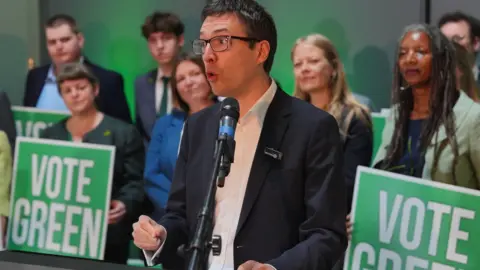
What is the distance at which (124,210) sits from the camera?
408cm

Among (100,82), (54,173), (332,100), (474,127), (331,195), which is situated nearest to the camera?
(331,195)

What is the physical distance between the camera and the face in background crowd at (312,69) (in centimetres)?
380

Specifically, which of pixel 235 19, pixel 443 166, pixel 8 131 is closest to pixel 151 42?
pixel 8 131

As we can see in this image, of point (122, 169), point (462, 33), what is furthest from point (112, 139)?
point (462, 33)

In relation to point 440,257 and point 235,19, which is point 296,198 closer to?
point 235,19

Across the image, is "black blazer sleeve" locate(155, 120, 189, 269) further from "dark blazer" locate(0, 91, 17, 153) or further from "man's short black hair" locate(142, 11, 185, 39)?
"man's short black hair" locate(142, 11, 185, 39)

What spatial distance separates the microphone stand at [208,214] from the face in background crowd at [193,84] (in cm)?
242

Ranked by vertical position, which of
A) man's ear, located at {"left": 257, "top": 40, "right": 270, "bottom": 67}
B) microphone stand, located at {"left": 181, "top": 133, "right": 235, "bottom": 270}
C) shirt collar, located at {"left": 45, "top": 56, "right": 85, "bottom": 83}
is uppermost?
man's ear, located at {"left": 257, "top": 40, "right": 270, "bottom": 67}

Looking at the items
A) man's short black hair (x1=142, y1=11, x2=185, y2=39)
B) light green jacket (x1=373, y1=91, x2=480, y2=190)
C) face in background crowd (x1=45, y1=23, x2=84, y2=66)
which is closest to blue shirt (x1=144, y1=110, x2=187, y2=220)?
man's short black hair (x1=142, y1=11, x2=185, y2=39)

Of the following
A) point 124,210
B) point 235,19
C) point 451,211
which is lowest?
point 124,210

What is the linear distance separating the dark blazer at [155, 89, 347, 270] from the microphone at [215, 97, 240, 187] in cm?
34

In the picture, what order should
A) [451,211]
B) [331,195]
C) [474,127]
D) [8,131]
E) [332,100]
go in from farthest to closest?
[8,131]
[332,100]
[474,127]
[451,211]
[331,195]

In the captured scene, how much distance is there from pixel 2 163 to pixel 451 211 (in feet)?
7.69

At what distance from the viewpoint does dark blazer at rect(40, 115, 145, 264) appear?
4.11 m
